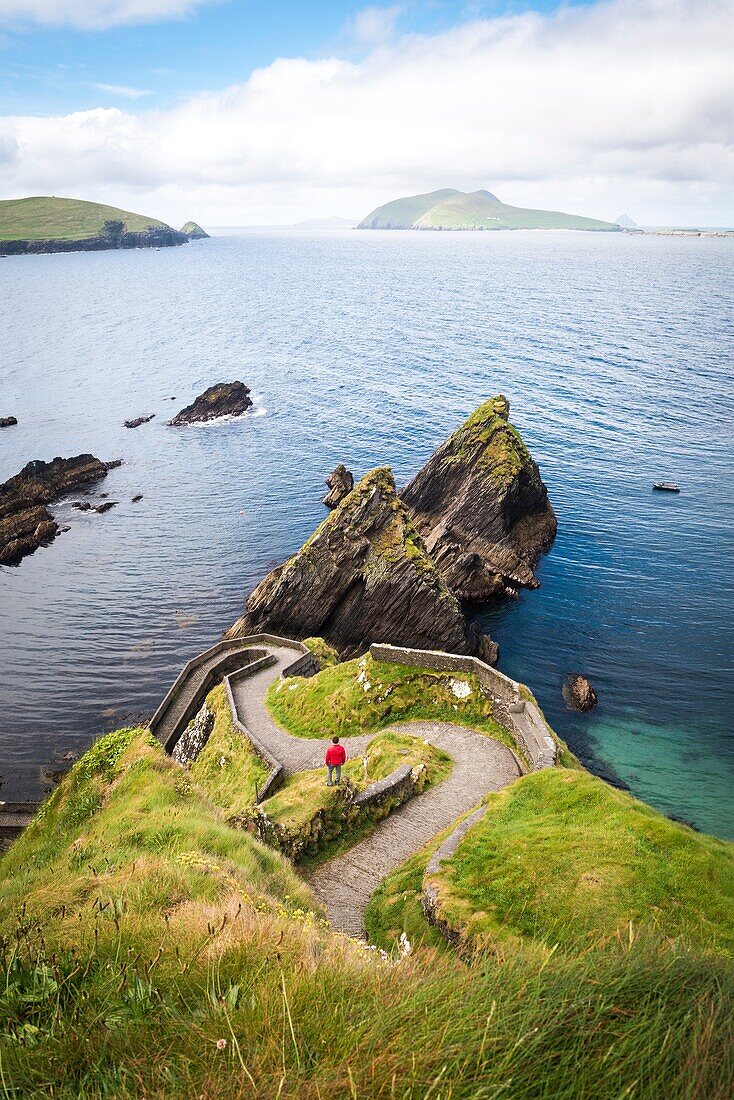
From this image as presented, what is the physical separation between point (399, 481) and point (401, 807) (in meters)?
42.9

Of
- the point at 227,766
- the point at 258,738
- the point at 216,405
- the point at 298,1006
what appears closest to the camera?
the point at 298,1006

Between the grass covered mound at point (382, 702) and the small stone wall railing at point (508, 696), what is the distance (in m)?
0.33

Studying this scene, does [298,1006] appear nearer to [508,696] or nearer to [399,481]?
[508,696]

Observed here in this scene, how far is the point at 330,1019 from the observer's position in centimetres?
477

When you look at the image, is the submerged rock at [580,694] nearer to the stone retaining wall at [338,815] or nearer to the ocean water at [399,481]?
the ocean water at [399,481]

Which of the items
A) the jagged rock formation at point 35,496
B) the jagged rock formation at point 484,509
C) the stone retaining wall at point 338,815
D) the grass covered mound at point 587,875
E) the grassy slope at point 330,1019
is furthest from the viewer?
the jagged rock formation at point 35,496

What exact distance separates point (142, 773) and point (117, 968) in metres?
11.5

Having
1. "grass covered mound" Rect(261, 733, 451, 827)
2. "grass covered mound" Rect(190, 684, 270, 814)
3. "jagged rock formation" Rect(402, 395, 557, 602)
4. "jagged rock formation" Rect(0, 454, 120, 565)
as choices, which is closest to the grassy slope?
"grass covered mound" Rect(261, 733, 451, 827)

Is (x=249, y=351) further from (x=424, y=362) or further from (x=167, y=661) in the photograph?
(x=167, y=661)

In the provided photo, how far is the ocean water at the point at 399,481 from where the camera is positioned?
36312 millimetres

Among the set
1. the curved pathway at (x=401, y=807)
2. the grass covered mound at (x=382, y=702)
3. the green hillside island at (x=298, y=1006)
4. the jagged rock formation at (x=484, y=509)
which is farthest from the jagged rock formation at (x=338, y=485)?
the green hillside island at (x=298, y=1006)

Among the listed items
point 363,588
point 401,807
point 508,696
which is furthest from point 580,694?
point 401,807

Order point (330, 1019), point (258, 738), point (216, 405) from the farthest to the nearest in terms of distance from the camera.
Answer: point (216, 405) → point (258, 738) → point (330, 1019)

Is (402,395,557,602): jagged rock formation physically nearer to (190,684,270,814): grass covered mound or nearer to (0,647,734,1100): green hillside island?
(190,684,270,814): grass covered mound
